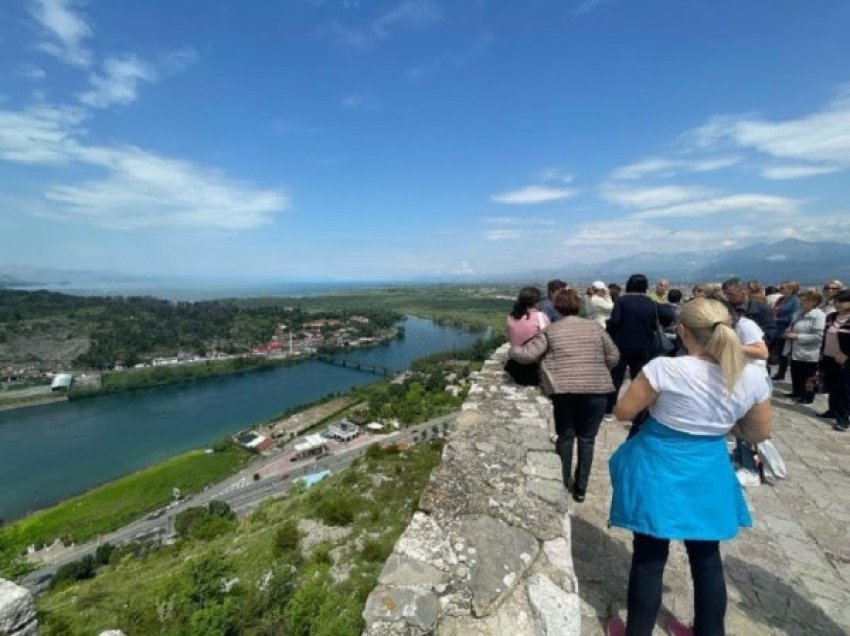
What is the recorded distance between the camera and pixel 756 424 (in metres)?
1.85

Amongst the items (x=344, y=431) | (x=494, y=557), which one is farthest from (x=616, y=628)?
(x=344, y=431)

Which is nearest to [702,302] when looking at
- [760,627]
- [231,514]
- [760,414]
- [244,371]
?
[760,414]

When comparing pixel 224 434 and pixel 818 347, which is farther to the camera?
pixel 224 434

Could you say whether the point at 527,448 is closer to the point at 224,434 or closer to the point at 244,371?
the point at 224,434

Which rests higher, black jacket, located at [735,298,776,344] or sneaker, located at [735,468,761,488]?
black jacket, located at [735,298,776,344]

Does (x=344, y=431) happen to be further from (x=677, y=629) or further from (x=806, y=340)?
(x=677, y=629)

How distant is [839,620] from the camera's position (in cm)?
236

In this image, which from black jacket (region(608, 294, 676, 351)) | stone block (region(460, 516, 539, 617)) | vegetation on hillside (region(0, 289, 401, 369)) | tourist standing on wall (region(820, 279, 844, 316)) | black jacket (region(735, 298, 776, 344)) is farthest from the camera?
vegetation on hillside (region(0, 289, 401, 369))

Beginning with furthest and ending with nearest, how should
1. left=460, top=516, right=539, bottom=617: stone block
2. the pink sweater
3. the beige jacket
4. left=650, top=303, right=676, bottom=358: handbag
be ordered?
left=650, top=303, right=676, bottom=358: handbag
the pink sweater
the beige jacket
left=460, top=516, right=539, bottom=617: stone block

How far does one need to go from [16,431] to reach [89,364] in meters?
32.5

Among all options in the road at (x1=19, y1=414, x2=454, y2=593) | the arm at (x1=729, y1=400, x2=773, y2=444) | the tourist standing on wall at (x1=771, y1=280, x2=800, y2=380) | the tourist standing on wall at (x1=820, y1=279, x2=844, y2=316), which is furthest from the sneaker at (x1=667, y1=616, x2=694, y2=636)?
the road at (x1=19, y1=414, x2=454, y2=593)

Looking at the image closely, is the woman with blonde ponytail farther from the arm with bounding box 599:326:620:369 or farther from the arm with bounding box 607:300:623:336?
the arm with bounding box 607:300:623:336

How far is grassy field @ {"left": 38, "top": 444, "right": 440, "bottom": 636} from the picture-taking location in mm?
3307

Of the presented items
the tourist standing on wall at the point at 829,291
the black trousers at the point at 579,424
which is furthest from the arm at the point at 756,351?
the tourist standing on wall at the point at 829,291
